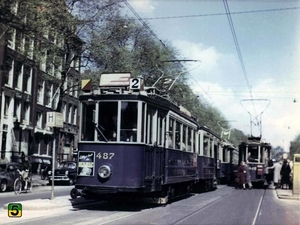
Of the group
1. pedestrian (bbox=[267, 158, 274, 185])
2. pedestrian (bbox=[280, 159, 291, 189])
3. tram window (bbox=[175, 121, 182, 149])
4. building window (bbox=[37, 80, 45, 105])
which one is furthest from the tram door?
building window (bbox=[37, 80, 45, 105])

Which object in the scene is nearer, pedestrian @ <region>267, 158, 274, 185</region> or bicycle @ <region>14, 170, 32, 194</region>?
bicycle @ <region>14, 170, 32, 194</region>

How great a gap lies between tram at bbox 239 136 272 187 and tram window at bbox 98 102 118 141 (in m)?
15.5

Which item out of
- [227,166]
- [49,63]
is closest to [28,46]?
[49,63]

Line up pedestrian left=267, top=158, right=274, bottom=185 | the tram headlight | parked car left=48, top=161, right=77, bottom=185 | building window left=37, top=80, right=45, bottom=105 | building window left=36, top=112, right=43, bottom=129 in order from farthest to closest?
building window left=36, top=112, right=43, bottom=129 → building window left=37, top=80, right=45, bottom=105 → parked car left=48, top=161, right=77, bottom=185 → pedestrian left=267, top=158, right=274, bottom=185 → the tram headlight

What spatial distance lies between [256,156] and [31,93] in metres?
19.9

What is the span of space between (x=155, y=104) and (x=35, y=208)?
4033 mm

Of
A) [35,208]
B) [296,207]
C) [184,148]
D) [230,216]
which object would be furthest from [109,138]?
[296,207]

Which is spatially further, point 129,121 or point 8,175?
point 8,175

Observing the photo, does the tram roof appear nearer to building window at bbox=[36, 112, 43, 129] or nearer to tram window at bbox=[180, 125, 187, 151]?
tram window at bbox=[180, 125, 187, 151]

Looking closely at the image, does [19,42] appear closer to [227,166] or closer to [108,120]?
[108,120]

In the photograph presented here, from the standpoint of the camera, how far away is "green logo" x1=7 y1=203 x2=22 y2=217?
847 centimetres

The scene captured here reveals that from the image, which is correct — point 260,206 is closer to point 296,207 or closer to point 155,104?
point 296,207

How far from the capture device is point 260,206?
14.0 m

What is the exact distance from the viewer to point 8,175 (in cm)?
2064
